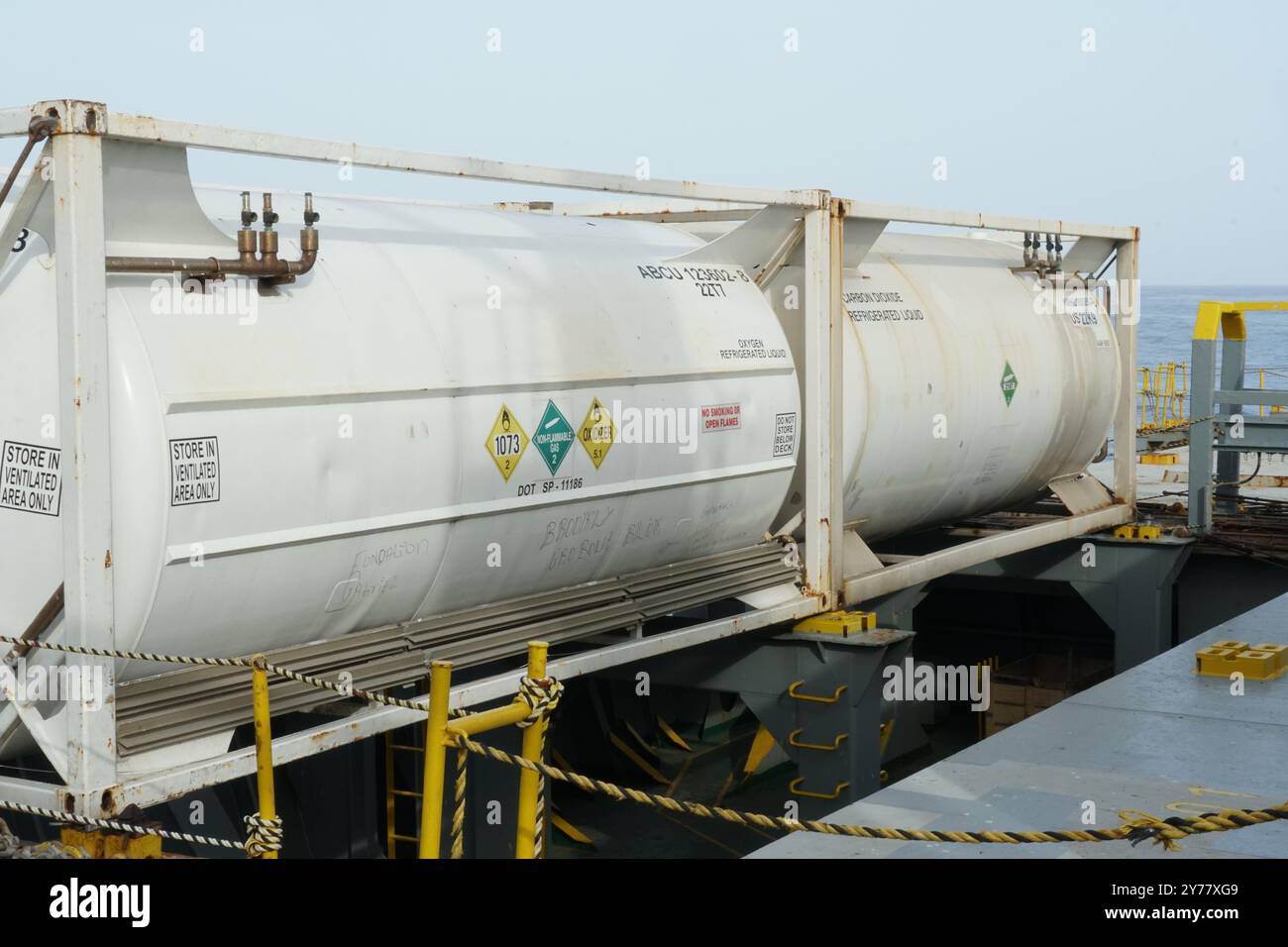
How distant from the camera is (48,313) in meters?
4.75

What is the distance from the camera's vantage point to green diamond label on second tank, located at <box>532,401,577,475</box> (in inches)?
247

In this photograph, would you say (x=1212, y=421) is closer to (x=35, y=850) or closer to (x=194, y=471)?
(x=194, y=471)

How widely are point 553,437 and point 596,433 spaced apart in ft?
1.04

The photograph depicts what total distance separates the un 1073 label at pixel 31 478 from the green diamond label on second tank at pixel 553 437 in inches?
82.1

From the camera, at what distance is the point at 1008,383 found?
9.95 meters

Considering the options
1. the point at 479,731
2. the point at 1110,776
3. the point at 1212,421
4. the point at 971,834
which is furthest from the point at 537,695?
the point at 1212,421

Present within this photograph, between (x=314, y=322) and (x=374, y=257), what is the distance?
1.91ft

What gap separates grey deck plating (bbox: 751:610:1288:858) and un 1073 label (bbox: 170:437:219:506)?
7.11ft
